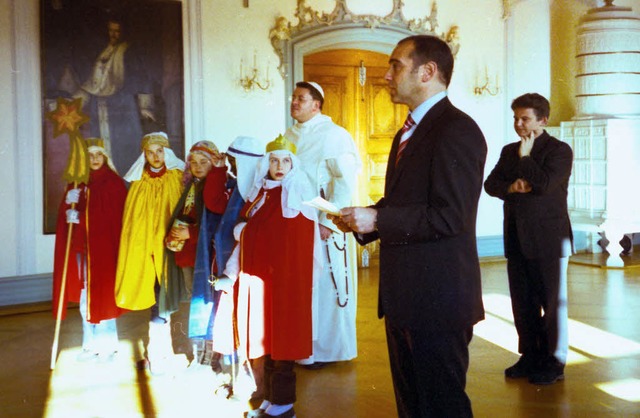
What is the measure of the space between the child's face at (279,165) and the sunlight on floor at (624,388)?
7.42 ft

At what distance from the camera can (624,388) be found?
4.48 metres

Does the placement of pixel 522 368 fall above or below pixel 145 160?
below

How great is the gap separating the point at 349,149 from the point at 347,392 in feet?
5.24

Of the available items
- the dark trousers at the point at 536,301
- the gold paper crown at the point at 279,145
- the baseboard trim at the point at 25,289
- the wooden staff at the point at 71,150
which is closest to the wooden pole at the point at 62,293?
the wooden staff at the point at 71,150

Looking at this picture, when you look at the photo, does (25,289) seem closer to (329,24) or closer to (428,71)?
(329,24)

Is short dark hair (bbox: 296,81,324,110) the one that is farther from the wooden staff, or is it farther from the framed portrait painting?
the framed portrait painting

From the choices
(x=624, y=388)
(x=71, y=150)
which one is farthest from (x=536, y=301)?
(x=71, y=150)

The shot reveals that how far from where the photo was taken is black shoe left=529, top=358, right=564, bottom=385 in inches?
180

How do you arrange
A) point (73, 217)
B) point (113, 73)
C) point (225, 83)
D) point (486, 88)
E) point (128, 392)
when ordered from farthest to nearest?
point (486, 88) → point (225, 83) → point (113, 73) → point (73, 217) → point (128, 392)

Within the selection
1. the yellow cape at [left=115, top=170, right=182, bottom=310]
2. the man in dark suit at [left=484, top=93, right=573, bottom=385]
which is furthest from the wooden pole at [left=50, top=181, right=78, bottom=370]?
the man in dark suit at [left=484, top=93, right=573, bottom=385]

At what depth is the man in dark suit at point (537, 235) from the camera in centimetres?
448

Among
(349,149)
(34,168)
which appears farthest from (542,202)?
(34,168)

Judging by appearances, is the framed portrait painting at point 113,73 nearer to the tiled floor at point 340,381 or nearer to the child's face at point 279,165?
the tiled floor at point 340,381

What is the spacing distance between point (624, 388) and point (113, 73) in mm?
5514
